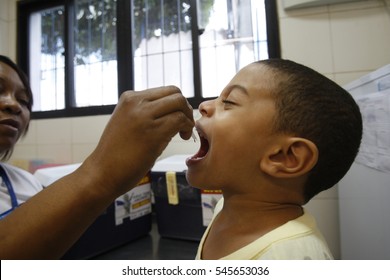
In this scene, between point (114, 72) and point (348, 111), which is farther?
point (114, 72)

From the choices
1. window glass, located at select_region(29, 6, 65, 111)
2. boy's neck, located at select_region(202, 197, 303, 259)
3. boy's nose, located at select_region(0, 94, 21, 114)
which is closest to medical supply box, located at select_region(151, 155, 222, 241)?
boy's neck, located at select_region(202, 197, 303, 259)

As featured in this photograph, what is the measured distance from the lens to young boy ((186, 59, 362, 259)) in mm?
427

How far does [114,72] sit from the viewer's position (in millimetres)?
1525

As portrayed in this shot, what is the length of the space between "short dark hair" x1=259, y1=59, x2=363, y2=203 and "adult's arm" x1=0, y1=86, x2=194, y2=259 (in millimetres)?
182

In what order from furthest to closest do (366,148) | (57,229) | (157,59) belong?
(157,59) < (366,148) < (57,229)

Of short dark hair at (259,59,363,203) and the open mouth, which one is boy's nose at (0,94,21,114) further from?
short dark hair at (259,59,363,203)

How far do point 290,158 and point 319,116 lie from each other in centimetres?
9

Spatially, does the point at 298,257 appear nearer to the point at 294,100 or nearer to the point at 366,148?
the point at 294,100

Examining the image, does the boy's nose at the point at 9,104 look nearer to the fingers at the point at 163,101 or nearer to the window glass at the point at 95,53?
the fingers at the point at 163,101

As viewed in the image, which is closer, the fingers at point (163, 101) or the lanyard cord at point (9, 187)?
the fingers at point (163, 101)

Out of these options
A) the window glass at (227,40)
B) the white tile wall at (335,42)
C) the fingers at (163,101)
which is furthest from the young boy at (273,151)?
the window glass at (227,40)

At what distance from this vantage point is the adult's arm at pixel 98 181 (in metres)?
0.30
